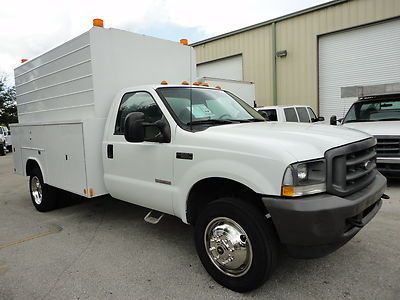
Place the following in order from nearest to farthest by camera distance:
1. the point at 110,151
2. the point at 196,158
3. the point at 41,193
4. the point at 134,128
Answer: the point at 196,158 → the point at 134,128 → the point at 110,151 → the point at 41,193

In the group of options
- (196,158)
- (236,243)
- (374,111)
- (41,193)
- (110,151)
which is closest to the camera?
(236,243)

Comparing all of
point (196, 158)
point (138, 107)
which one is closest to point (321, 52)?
point (138, 107)

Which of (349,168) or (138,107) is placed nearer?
(349,168)

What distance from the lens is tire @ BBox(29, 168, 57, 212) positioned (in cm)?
576

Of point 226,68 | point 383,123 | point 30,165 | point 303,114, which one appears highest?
point 226,68

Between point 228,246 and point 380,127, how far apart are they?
541cm

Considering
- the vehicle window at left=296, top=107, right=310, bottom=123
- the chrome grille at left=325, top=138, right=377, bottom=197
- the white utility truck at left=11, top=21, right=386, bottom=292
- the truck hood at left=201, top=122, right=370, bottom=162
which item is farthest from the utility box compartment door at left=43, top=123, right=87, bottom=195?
the vehicle window at left=296, top=107, right=310, bottom=123

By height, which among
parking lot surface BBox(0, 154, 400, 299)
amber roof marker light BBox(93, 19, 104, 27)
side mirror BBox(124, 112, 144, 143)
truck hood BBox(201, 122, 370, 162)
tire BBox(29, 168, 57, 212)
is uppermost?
amber roof marker light BBox(93, 19, 104, 27)

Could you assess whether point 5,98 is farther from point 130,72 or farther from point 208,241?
point 208,241

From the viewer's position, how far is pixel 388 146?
6496 mm

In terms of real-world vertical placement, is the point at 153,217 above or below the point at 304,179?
below

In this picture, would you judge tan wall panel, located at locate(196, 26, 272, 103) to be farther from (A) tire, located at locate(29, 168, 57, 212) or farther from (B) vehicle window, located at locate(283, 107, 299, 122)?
(A) tire, located at locate(29, 168, 57, 212)

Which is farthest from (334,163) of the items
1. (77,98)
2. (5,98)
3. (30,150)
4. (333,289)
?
(5,98)

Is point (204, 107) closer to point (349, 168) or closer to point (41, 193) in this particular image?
point (349, 168)
